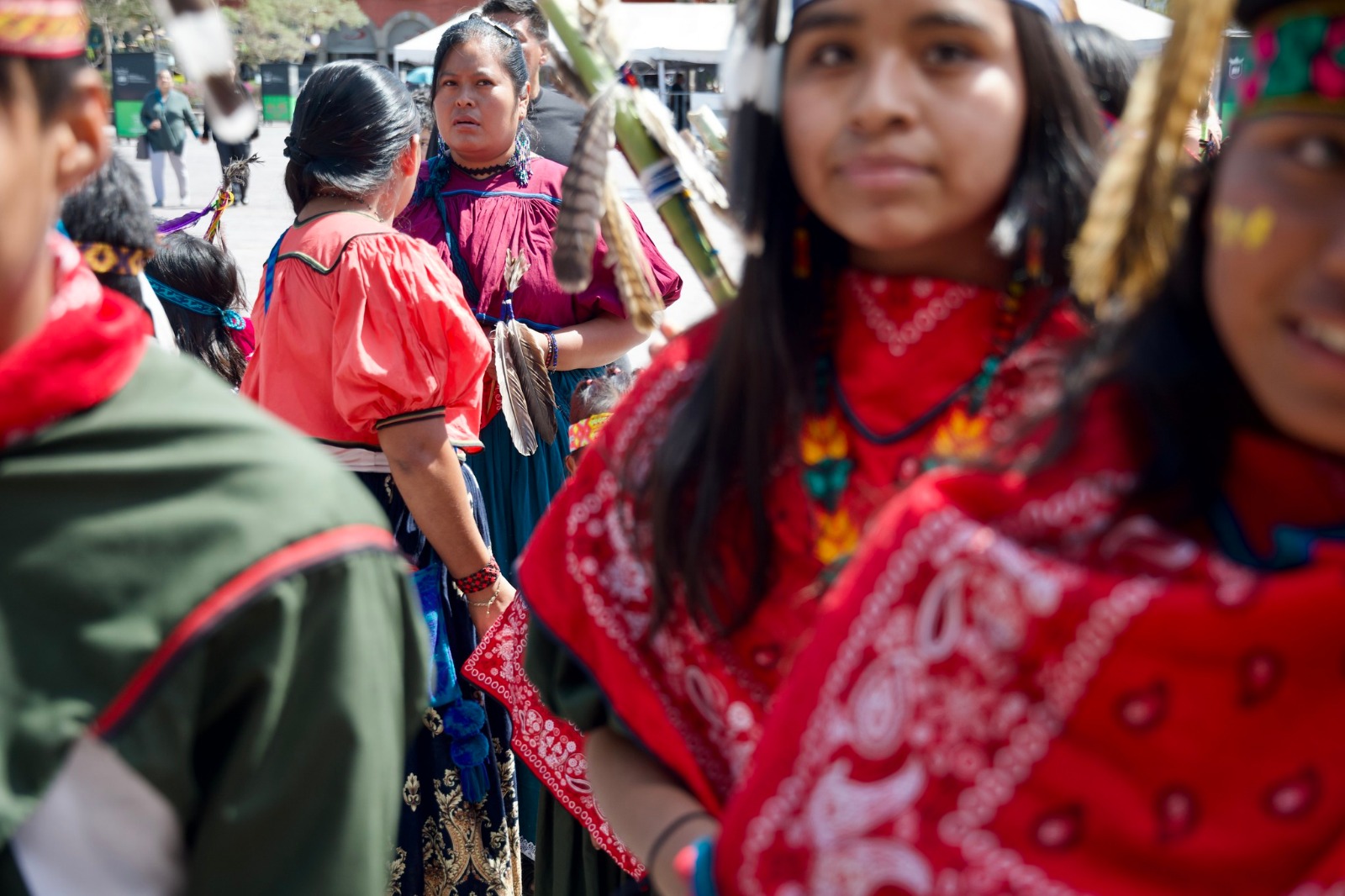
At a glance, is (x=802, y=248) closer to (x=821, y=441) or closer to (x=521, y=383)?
(x=821, y=441)

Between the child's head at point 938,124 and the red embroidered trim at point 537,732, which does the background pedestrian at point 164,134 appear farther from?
the child's head at point 938,124

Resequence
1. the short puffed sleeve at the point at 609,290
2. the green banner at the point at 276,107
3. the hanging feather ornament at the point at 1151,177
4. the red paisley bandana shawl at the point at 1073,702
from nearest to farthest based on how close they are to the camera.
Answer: the red paisley bandana shawl at the point at 1073,702
the hanging feather ornament at the point at 1151,177
the short puffed sleeve at the point at 609,290
the green banner at the point at 276,107

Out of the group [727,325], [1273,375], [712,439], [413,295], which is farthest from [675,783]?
[413,295]

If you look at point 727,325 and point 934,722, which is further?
point 727,325

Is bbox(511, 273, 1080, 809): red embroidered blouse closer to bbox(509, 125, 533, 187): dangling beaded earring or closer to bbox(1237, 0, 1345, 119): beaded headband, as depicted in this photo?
bbox(1237, 0, 1345, 119): beaded headband

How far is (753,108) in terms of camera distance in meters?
1.44

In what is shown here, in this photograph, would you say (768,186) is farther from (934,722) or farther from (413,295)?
(413,295)

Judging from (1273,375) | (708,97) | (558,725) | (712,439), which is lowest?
(708,97)

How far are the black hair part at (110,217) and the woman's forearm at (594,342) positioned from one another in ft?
5.21

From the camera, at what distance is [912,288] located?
1.36m

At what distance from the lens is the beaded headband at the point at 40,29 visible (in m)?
1.09

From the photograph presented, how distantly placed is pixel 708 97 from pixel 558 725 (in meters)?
21.8

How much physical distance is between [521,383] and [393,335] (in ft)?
2.41

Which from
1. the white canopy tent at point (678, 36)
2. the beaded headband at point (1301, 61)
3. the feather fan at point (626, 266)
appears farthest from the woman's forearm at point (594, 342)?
the white canopy tent at point (678, 36)
